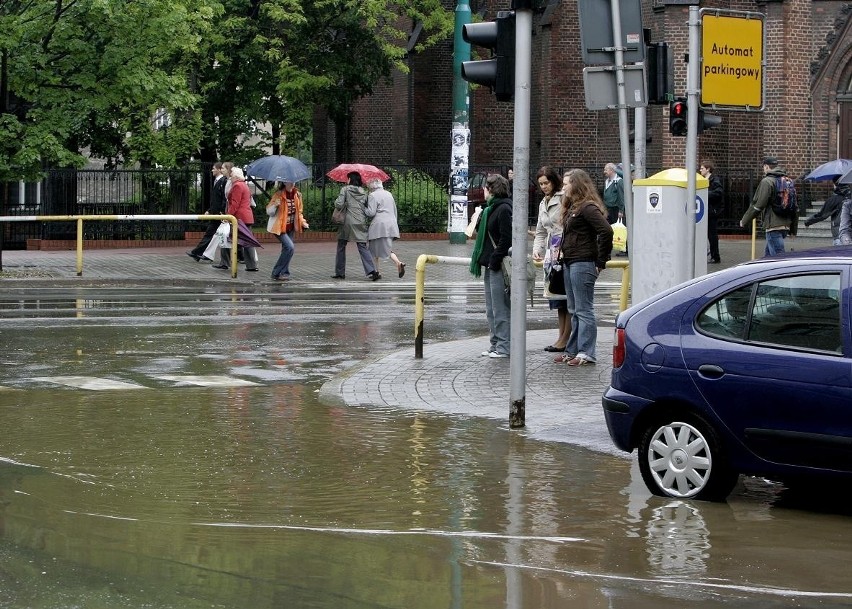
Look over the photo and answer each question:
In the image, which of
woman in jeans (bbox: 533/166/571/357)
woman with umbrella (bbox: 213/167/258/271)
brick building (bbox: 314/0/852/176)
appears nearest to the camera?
woman in jeans (bbox: 533/166/571/357)

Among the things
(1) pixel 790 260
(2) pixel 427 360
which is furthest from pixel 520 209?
(2) pixel 427 360

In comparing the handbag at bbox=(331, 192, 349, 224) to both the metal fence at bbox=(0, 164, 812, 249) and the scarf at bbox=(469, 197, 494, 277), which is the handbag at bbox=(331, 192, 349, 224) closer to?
the metal fence at bbox=(0, 164, 812, 249)

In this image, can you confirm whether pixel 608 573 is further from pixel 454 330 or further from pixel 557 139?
pixel 557 139

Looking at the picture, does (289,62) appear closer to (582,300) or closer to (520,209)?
(582,300)

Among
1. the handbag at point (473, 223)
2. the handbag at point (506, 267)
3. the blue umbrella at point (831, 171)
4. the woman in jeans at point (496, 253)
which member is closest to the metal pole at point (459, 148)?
the blue umbrella at point (831, 171)

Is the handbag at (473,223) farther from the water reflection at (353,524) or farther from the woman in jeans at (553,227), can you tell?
the water reflection at (353,524)

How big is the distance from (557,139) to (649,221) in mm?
27885

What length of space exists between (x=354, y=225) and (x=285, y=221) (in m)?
1.14

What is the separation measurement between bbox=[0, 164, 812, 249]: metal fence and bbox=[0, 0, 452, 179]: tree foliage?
0.97 metres

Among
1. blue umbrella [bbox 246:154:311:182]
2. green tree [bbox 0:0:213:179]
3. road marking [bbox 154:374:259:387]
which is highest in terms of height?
green tree [bbox 0:0:213:179]

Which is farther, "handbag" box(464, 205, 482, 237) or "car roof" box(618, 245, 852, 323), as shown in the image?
"handbag" box(464, 205, 482, 237)

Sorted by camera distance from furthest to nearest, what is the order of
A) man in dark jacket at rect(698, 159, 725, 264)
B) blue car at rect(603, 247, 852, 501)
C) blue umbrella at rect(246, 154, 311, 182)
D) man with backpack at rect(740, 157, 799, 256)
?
man in dark jacket at rect(698, 159, 725, 264) < blue umbrella at rect(246, 154, 311, 182) < man with backpack at rect(740, 157, 799, 256) < blue car at rect(603, 247, 852, 501)

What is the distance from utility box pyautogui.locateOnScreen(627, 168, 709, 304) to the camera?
12367 mm

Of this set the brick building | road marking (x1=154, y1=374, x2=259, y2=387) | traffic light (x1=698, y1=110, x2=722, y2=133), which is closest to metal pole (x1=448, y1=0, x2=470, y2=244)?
the brick building
